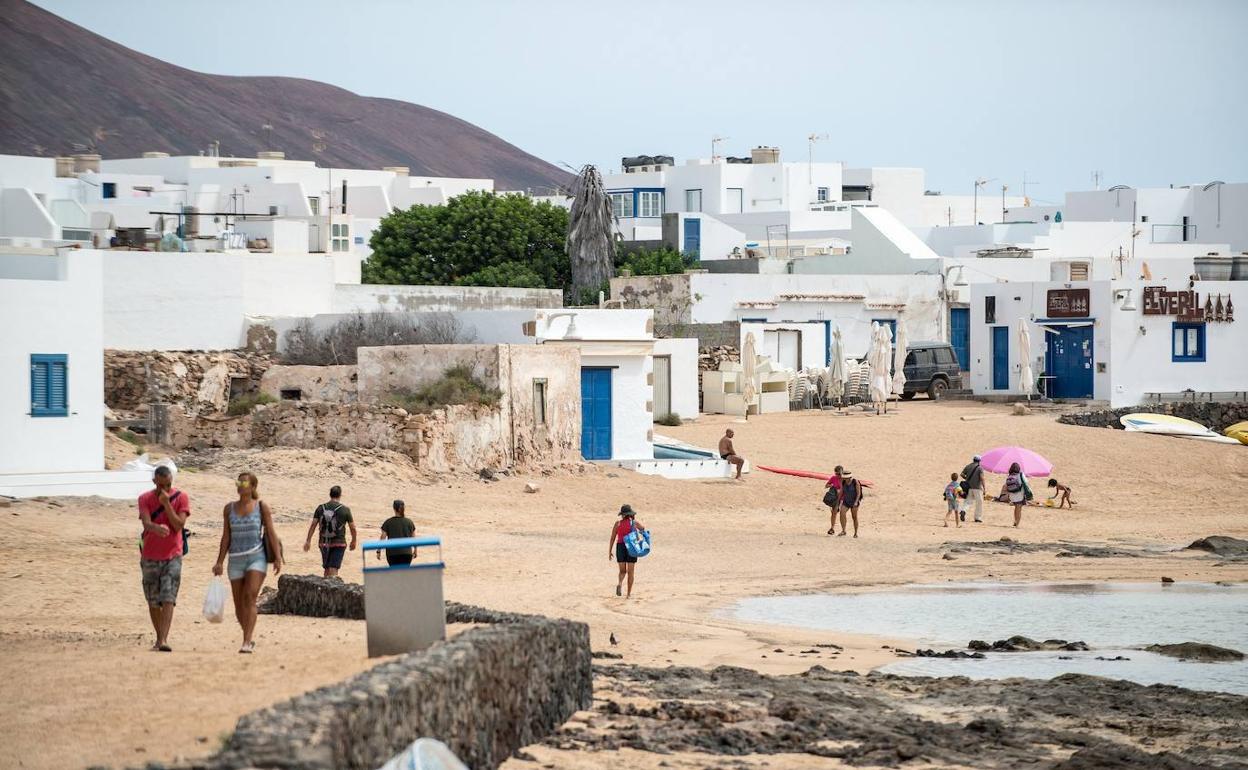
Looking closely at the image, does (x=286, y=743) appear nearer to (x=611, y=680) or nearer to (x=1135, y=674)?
(x=611, y=680)

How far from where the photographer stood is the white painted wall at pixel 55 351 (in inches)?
995

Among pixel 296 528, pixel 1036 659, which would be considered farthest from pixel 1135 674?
pixel 296 528

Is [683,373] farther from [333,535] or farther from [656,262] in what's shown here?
[333,535]

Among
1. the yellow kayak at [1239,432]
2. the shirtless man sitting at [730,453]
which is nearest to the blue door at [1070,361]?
the yellow kayak at [1239,432]

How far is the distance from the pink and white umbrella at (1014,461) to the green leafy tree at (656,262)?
77.1 feet

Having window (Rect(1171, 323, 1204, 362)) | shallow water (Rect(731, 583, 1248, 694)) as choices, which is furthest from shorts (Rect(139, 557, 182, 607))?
window (Rect(1171, 323, 1204, 362))

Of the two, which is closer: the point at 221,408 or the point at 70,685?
the point at 70,685

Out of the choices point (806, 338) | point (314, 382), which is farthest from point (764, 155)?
point (314, 382)

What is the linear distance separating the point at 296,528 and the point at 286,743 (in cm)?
1706

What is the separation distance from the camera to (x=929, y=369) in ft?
153

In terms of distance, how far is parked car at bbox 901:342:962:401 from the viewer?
1822 inches

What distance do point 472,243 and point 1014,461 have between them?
32.8 meters

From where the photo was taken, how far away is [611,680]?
14656mm

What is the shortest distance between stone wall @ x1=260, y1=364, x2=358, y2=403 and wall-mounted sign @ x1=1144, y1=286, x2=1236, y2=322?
21395 mm
